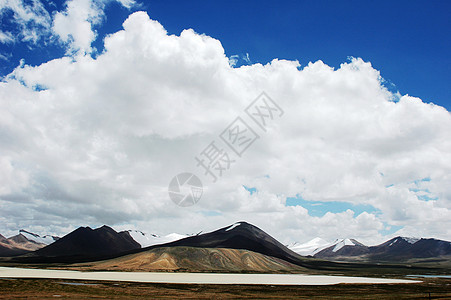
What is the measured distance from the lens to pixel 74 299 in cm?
6850

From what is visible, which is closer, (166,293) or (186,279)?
(166,293)

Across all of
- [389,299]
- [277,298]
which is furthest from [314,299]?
[389,299]

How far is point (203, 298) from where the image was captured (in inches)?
2972

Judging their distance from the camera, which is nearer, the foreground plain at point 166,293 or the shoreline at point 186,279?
the foreground plain at point 166,293

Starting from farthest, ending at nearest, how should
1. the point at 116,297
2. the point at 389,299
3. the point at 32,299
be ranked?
the point at 389,299 < the point at 116,297 < the point at 32,299

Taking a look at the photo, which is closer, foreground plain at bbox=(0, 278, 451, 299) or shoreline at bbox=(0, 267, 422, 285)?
foreground plain at bbox=(0, 278, 451, 299)

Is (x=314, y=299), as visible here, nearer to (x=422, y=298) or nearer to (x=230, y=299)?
(x=230, y=299)

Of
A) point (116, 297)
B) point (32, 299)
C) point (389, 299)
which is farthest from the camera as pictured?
point (389, 299)

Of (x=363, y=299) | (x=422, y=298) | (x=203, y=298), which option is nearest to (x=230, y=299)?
(x=203, y=298)

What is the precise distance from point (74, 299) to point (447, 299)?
246 feet

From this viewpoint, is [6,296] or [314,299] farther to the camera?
[314,299]

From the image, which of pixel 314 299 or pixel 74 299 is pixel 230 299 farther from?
pixel 74 299

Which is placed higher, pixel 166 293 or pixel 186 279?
pixel 166 293

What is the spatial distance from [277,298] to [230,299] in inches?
410
